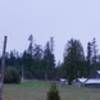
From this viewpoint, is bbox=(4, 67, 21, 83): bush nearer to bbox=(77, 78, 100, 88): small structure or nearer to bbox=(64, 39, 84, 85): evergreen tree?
bbox=(64, 39, 84, 85): evergreen tree

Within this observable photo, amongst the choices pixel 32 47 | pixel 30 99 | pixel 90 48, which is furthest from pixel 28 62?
pixel 30 99

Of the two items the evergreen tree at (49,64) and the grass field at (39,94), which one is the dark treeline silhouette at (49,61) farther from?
the grass field at (39,94)

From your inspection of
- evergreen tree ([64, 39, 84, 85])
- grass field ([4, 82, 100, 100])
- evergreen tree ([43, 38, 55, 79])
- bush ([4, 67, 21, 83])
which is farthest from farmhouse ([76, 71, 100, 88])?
grass field ([4, 82, 100, 100])

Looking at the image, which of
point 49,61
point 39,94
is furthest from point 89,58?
point 39,94

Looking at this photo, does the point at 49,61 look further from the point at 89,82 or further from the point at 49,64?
the point at 89,82

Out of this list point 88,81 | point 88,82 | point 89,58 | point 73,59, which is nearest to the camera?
point 73,59

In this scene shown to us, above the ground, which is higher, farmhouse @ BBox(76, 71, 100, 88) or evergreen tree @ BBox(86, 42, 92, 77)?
evergreen tree @ BBox(86, 42, 92, 77)

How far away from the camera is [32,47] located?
462ft

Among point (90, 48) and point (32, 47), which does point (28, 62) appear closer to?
point (32, 47)

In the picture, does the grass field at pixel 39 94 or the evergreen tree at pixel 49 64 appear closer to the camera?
the grass field at pixel 39 94

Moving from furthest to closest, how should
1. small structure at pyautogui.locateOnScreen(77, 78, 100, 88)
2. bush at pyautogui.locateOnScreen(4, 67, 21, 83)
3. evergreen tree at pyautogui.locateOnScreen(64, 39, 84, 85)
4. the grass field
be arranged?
1. small structure at pyautogui.locateOnScreen(77, 78, 100, 88)
2. evergreen tree at pyautogui.locateOnScreen(64, 39, 84, 85)
3. bush at pyautogui.locateOnScreen(4, 67, 21, 83)
4. the grass field

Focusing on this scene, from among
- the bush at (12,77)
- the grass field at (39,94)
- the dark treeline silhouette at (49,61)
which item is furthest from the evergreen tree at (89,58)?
the grass field at (39,94)

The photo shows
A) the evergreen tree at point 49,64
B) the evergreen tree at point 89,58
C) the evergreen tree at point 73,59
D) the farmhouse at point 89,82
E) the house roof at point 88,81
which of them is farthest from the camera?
the evergreen tree at point 49,64

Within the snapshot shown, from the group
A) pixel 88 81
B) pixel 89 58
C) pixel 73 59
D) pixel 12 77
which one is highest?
pixel 89 58
